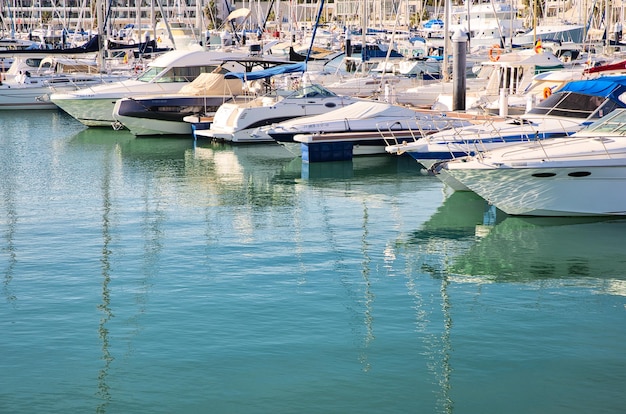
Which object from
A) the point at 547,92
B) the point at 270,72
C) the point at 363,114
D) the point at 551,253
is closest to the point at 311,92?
the point at 270,72

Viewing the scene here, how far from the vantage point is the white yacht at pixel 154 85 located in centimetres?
3584

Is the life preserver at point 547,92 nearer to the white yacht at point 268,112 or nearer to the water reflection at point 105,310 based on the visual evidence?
the white yacht at point 268,112

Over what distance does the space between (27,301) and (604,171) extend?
1053 cm

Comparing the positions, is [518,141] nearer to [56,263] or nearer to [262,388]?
[56,263]

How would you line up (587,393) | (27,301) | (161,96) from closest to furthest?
(587,393) < (27,301) < (161,96)

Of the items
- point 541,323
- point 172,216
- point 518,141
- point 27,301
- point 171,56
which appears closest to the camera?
point 541,323

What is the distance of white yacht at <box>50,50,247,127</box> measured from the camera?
35844 mm

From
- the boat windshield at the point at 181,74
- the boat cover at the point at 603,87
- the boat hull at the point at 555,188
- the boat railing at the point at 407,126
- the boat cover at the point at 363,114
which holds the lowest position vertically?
the boat hull at the point at 555,188

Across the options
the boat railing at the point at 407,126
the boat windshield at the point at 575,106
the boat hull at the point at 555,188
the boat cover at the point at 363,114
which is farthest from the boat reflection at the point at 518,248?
the boat cover at the point at 363,114

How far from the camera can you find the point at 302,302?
14.2 meters

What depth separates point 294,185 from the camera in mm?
24469

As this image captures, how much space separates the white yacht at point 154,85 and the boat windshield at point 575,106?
49.3ft

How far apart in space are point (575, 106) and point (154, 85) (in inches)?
703

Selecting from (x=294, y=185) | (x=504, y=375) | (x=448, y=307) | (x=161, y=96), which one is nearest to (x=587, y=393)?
(x=504, y=375)
